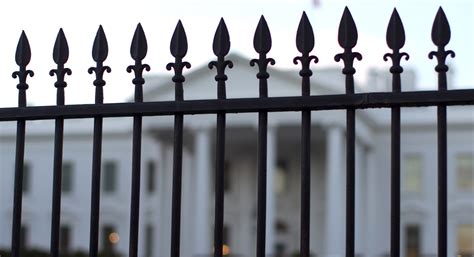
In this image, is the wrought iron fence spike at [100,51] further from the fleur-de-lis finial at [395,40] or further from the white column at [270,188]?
the white column at [270,188]

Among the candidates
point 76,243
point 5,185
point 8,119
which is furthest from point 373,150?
point 8,119

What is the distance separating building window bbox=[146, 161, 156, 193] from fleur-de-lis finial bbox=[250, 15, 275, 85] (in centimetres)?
4388

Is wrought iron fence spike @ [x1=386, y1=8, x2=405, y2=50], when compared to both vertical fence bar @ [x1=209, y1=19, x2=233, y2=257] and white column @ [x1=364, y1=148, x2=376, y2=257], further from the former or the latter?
white column @ [x1=364, y1=148, x2=376, y2=257]

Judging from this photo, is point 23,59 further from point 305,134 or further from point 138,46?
point 305,134

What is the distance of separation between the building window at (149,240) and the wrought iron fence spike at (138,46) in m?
41.4

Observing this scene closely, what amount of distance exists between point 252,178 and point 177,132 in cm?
4085

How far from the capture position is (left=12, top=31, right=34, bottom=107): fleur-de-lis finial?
13.0 feet

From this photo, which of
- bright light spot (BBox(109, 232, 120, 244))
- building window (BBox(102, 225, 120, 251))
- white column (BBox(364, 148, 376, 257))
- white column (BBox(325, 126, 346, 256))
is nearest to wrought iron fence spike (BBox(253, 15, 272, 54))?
white column (BBox(325, 126, 346, 256))

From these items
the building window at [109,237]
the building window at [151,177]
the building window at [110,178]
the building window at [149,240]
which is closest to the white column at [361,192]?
the building window at [149,240]

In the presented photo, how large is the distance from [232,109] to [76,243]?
149ft

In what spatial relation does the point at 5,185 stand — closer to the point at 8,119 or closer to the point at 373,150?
the point at 373,150

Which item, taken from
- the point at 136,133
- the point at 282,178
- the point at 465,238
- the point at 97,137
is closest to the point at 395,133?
the point at 136,133

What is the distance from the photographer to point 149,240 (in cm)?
4781

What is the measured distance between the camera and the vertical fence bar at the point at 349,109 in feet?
11.6
